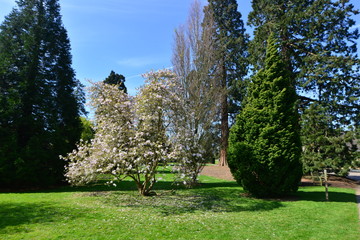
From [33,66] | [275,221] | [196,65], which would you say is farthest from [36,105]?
[275,221]

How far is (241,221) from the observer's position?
6.86m

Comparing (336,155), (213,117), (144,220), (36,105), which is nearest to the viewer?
(144,220)

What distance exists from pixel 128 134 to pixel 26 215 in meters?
4.53

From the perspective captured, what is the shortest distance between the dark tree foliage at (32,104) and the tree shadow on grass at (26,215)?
4.60m

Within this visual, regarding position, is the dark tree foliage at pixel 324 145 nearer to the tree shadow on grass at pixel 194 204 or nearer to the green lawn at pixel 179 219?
the green lawn at pixel 179 219

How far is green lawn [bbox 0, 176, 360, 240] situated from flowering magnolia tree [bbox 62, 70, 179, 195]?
137cm

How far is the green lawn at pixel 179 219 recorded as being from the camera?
218 inches

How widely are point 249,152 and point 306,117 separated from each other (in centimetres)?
1019

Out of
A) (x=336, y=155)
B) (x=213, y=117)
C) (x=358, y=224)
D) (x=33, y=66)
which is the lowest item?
(x=358, y=224)

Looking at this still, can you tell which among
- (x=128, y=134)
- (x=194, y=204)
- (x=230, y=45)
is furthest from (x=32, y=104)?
(x=230, y=45)

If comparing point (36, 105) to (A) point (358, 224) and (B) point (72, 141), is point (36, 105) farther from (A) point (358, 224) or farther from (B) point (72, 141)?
(A) point (358, 224)

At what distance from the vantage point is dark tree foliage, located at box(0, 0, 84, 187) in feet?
41.7

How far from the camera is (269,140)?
33.9 feet

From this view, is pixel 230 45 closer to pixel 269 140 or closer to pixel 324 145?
pixel 324 145
